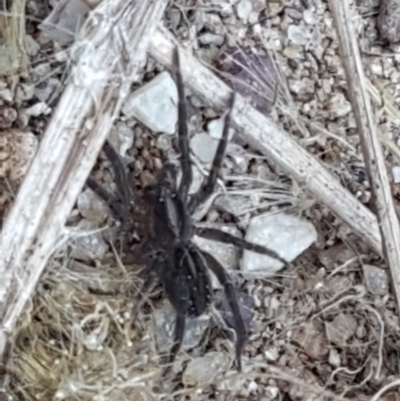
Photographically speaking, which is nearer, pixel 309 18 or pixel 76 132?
pixel 76 132

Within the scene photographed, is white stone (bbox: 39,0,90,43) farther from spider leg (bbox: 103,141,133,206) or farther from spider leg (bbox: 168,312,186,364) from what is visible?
spider leg (bbox: 168,312,186,364)

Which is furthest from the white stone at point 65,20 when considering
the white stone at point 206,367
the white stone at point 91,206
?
the white stone at point 206,367

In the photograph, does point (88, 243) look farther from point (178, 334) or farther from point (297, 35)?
point (297, 35)

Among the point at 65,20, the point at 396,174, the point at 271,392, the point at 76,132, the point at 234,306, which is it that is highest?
the point at 65,20

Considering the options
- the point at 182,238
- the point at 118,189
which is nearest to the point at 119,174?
the point at 118,189

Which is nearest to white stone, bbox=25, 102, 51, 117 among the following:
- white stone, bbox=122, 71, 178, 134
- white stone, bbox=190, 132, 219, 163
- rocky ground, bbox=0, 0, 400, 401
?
rocky ground, bbox=0, 0, 400, 401

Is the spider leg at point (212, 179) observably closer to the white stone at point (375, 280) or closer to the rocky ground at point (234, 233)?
the rocky ground at point (234, 233)

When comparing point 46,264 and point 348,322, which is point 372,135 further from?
point 46,264

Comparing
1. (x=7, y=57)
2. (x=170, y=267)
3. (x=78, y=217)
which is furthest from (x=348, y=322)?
(x=7, y=57)
